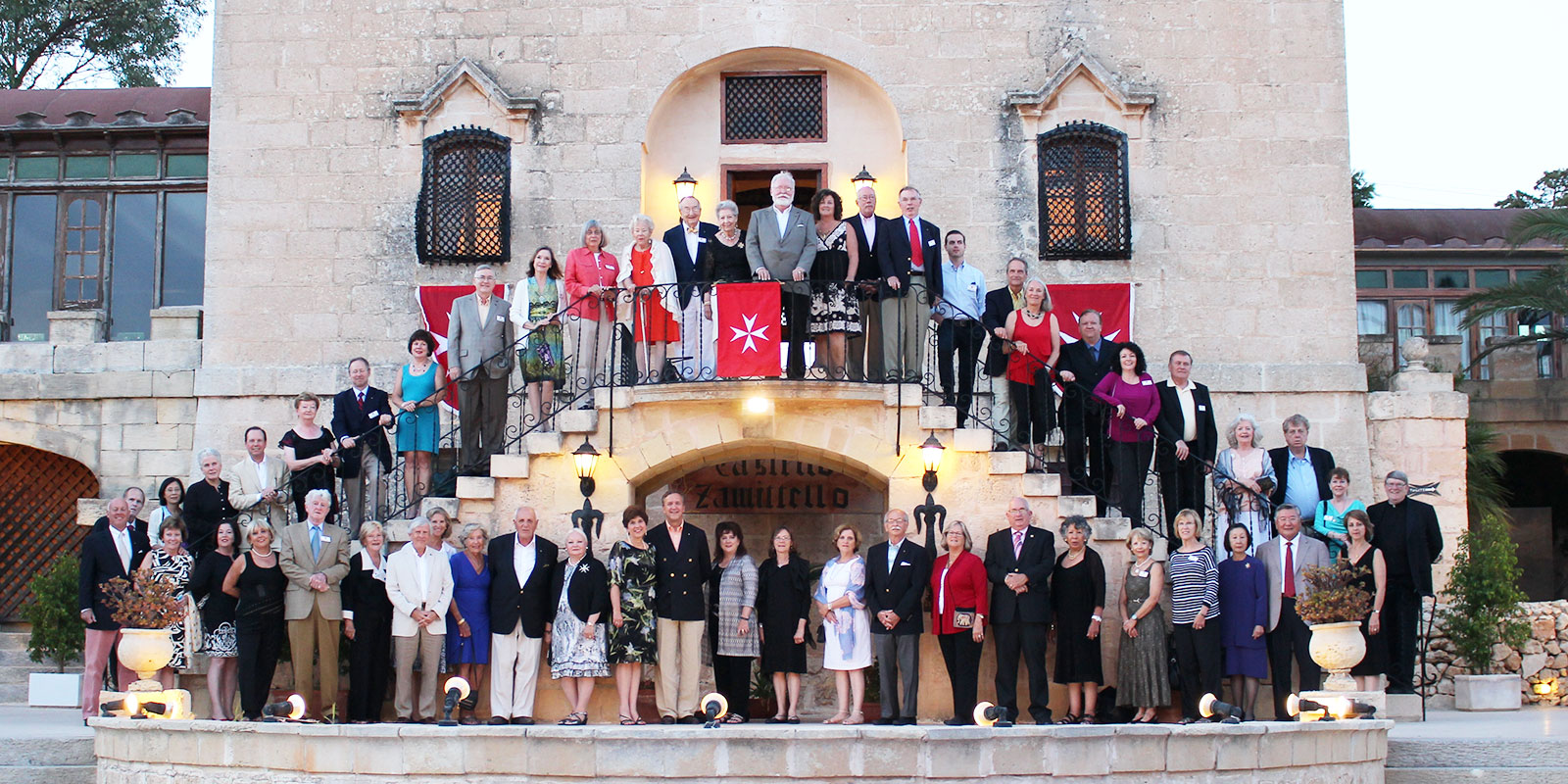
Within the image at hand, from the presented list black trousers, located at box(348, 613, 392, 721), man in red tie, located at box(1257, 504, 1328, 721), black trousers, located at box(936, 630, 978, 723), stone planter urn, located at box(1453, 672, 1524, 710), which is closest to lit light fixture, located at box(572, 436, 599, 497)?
black trousers, located at box(348, 613, 392, 721)

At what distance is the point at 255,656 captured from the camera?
1112 centimetres

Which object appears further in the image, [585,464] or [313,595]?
[585,464]

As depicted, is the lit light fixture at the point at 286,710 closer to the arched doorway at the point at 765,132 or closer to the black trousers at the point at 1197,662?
the black trousers at the point at 1197,662

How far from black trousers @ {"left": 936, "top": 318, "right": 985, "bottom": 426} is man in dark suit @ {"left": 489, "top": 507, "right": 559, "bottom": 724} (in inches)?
135

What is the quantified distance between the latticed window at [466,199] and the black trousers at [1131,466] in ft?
20.0

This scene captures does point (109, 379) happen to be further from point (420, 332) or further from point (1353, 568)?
point (1353, 568)

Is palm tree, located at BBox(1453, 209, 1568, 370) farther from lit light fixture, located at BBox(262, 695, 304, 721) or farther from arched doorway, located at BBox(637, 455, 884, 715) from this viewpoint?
lit light fixture, located at BBox(262, 695, 304, 721)

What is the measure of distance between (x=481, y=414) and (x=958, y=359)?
12.8 feet

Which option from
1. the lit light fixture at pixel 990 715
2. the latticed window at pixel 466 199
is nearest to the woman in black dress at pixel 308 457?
the latticed window at pixel 466 199

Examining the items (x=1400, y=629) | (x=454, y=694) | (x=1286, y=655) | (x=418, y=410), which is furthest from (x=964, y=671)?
(x=418, y=410)

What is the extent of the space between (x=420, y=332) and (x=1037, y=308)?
196 inches

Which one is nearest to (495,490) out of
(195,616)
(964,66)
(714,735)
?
(195,616)

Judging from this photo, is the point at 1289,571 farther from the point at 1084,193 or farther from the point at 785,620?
the point at 1084,193

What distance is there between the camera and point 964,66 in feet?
48.5
